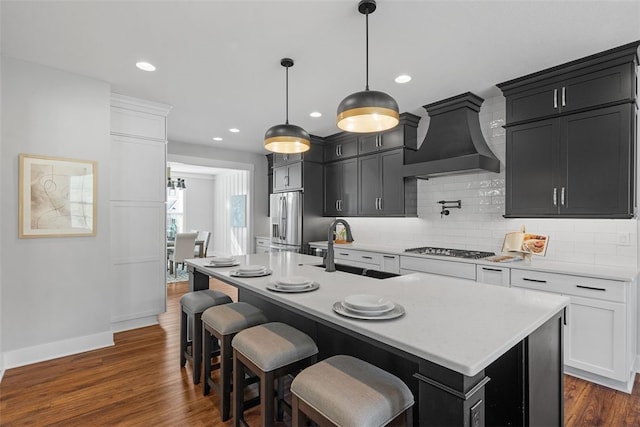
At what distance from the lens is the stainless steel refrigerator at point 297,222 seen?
5377 millimetres

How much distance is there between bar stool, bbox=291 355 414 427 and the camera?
118 cm

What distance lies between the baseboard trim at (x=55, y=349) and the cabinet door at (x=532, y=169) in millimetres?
4323

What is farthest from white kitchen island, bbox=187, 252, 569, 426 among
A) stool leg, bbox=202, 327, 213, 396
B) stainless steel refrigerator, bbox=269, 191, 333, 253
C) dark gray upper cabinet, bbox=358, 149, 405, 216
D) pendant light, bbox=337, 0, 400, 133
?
stainless steel refrigerator, bbox=269, 191, 333, 253

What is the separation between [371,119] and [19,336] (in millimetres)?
3542

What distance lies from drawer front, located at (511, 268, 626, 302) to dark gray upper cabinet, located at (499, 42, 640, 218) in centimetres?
57

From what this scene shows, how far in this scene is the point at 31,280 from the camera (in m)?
2.85

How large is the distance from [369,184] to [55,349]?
405 cm

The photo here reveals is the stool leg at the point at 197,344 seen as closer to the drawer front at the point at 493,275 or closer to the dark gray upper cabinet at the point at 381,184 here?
the drawer front at the point at 493,275

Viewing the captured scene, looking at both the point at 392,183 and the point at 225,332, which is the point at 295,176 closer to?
the point at 392,183

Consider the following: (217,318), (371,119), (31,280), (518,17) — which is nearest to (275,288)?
(217,318)

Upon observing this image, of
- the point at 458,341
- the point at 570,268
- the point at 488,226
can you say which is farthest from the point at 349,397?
the point at 488,226

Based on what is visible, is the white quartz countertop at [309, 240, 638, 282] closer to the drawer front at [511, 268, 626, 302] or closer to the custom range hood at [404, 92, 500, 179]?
the drawer front at [511, 268, 626, 302]

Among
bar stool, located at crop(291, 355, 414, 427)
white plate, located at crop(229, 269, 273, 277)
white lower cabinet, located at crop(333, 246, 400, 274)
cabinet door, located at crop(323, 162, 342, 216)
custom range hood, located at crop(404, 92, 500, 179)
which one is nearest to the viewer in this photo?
bar stool, located at crop(291, 355, 414, 427)

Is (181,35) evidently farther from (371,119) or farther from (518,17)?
(518,17)
